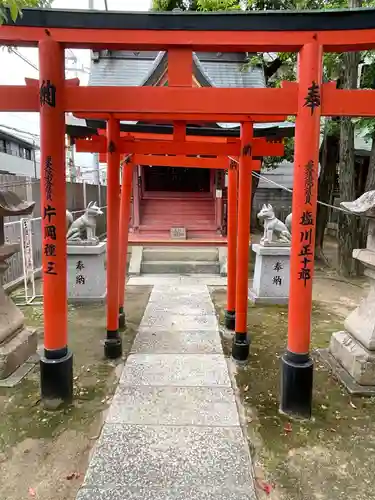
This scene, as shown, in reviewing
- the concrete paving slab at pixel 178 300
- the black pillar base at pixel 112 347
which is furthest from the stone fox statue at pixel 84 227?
the black pillar base at pixel 112 347

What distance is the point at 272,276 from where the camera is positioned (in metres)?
7.22

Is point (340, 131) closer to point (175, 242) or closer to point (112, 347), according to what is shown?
point (175, 242)

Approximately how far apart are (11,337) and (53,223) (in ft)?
5.64

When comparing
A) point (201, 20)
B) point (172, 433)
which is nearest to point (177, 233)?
point (201, 20)

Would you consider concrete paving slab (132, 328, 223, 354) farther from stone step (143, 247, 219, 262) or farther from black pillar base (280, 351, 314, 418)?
stone step (143, 247, 219, 262)

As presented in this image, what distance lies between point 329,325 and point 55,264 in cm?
450

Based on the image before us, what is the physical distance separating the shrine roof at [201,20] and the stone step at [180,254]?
752 centimetres

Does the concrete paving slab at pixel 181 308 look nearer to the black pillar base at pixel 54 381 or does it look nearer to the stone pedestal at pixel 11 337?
the stone pedestal at pixel 11 337

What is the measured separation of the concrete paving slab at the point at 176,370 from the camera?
3.84m

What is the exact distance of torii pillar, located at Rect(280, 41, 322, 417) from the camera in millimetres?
3006

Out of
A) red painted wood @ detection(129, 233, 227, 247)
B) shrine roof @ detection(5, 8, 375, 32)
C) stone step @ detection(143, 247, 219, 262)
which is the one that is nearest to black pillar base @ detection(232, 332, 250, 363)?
shrine roof @ detection(5, 8, 375, 32)

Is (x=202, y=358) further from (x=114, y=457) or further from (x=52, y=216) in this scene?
(x=52, y=216)

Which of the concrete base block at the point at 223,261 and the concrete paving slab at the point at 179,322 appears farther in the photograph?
the concrete base block at the point at 223,261

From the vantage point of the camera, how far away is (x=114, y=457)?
263cm
